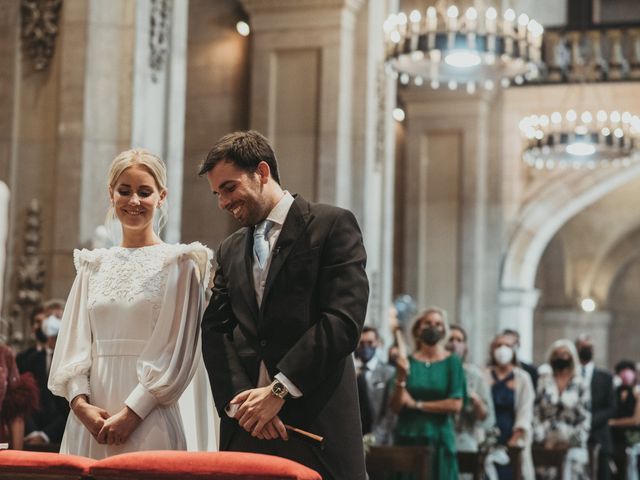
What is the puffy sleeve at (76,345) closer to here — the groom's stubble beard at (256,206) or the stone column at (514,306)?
the groom's stubble beard at (256,206)

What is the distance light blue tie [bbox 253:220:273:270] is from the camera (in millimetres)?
4156

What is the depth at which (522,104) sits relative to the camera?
22844 mm

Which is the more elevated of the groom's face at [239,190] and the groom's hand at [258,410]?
the groom's face at [239,190]

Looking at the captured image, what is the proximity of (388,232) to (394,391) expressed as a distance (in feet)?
25.4

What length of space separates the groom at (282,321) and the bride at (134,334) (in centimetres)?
35

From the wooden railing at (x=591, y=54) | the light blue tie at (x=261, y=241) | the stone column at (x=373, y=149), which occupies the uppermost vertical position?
the wooden railing at (x=591, y=54)

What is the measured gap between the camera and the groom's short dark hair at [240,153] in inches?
158

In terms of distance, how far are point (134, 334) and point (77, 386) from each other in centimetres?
25

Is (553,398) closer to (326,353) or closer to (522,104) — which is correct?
(326,353)

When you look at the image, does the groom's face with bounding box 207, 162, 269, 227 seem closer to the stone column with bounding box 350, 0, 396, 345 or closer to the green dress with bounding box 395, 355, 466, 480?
the green dress with bounding box 395, 355, 466, 480

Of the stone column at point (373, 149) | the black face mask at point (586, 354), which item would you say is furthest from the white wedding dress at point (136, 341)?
the stone column at point (373, 149)

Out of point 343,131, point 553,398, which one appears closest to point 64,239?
point 553,398

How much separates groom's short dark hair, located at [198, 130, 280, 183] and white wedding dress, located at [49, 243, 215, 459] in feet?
2.03

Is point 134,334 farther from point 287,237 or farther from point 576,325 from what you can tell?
point 576,325
